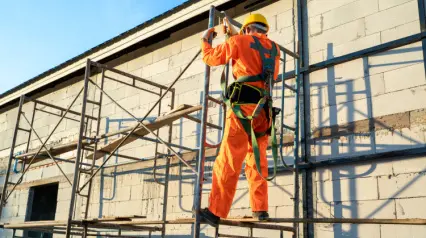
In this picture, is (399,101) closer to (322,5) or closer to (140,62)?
(322,5)

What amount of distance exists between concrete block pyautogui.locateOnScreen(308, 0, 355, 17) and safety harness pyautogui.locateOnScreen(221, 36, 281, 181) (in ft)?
5.96

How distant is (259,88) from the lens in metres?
4.88

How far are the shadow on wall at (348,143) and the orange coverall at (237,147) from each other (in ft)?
4.13

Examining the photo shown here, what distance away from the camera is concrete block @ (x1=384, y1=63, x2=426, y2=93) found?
5.33 m

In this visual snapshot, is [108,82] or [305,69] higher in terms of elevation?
[108,82]

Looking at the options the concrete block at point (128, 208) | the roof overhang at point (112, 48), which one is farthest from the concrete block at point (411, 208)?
the concrete block at point (128, 208)

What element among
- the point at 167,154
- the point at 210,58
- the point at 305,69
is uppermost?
the point at 305,69


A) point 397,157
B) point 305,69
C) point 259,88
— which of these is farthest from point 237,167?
point 305,69

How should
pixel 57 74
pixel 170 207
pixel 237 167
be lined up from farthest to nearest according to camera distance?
pixel 57 74, pixel 170 207, pixel 237 167

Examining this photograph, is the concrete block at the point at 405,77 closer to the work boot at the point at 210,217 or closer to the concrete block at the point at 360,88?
the concrete block at the point at 360,88

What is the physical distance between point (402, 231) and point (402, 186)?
474 mm

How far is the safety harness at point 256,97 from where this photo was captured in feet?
15.4

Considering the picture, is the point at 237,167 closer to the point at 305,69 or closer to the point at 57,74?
the point at 305,69

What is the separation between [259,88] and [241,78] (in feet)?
0.69
